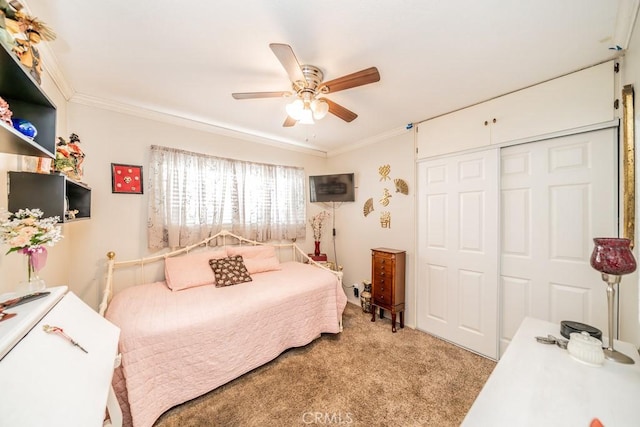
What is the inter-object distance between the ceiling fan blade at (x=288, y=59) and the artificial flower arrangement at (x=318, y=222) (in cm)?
246

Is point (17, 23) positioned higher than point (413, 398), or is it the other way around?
point (17, 23)

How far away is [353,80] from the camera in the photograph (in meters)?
1.48

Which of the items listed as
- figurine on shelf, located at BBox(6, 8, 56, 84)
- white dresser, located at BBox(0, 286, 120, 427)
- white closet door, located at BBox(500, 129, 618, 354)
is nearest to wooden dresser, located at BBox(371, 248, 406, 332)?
white closet door, located at BBox(500, 129, 618, 354)

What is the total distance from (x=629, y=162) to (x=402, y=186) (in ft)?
5.74

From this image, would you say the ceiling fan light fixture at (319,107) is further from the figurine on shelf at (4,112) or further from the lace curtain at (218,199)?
the lace curtain at (218,199)

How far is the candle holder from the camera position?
3.33ft

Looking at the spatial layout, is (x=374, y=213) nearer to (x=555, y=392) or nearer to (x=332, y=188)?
(x=332, y=188)

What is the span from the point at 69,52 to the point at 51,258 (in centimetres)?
148

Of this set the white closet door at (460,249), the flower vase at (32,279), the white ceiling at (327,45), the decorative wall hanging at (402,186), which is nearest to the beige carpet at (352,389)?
the white closet door at (460,249)

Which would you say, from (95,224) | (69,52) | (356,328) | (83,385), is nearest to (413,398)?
(356,328)

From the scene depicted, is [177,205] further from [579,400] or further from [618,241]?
[618,241]

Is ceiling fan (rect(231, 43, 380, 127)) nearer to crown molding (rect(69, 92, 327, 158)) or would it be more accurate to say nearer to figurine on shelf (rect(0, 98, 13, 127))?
figurine on shelf (rect(0, 98, 13, 127))

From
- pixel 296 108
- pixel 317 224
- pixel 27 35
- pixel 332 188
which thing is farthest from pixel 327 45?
pixel 317 224

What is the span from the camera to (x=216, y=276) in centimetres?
240
